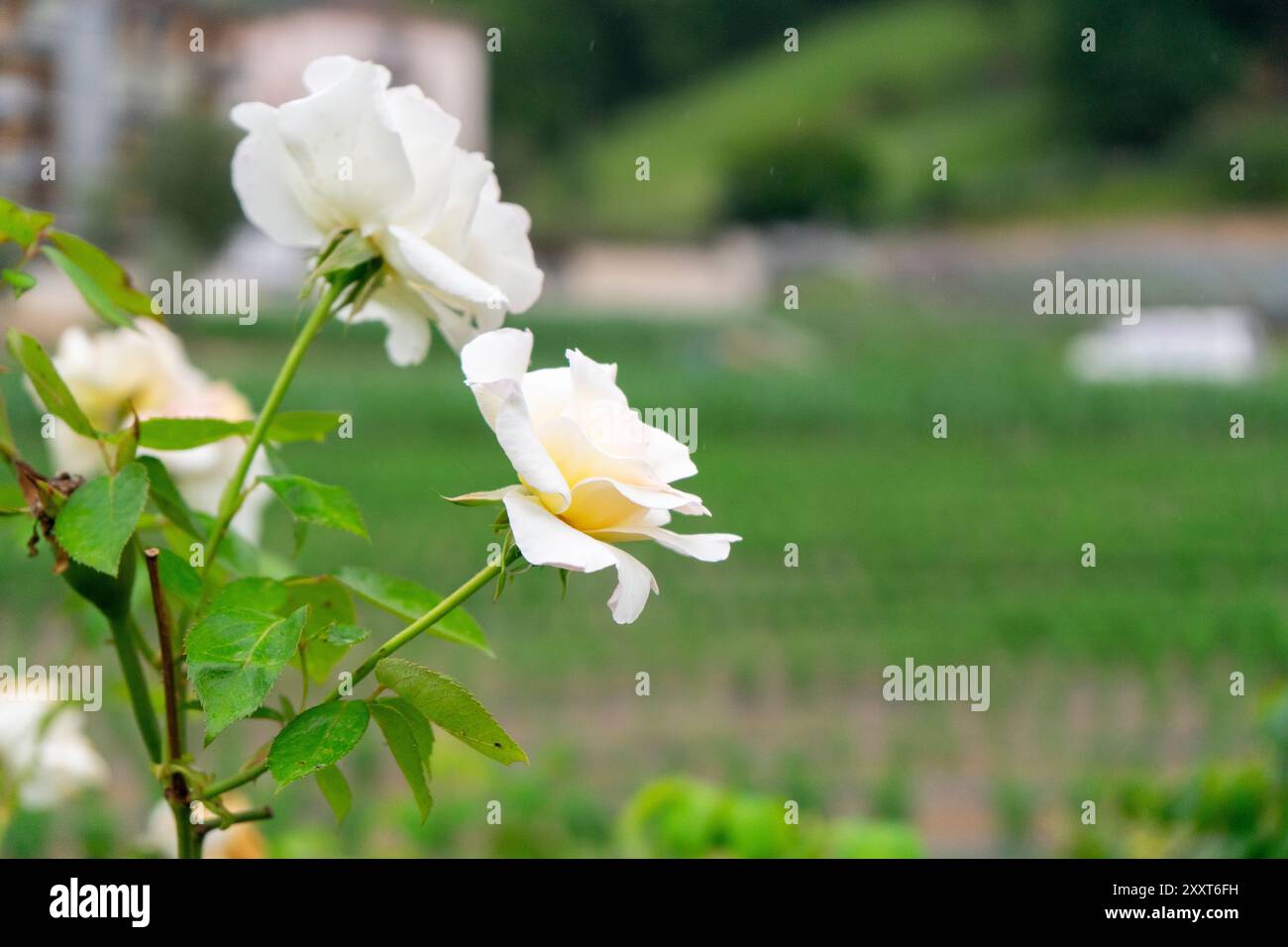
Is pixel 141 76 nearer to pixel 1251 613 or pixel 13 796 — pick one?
pixel 1251 613

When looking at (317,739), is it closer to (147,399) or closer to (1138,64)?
(147,399)

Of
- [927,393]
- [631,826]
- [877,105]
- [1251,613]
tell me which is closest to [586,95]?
[877,105]

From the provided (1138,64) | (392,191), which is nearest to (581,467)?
(392,191)

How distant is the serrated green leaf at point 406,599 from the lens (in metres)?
0.53

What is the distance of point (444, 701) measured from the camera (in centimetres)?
45

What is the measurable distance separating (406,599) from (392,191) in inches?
6.1

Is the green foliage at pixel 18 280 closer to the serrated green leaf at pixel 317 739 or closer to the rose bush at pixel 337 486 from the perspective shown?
the rose bush at pixel 337 486

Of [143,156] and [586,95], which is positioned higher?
[586,95]

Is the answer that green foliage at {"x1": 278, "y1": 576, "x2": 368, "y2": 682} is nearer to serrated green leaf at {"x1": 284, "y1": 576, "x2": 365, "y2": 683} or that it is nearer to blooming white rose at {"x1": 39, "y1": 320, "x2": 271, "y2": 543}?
serrated green leaf at {"x1": 284, "y1": 576, "x2": 365, "y2": 683}

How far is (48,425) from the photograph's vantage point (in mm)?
731

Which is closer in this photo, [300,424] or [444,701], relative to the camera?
[444,701]

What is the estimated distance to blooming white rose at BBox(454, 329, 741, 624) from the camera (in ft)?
1.41
